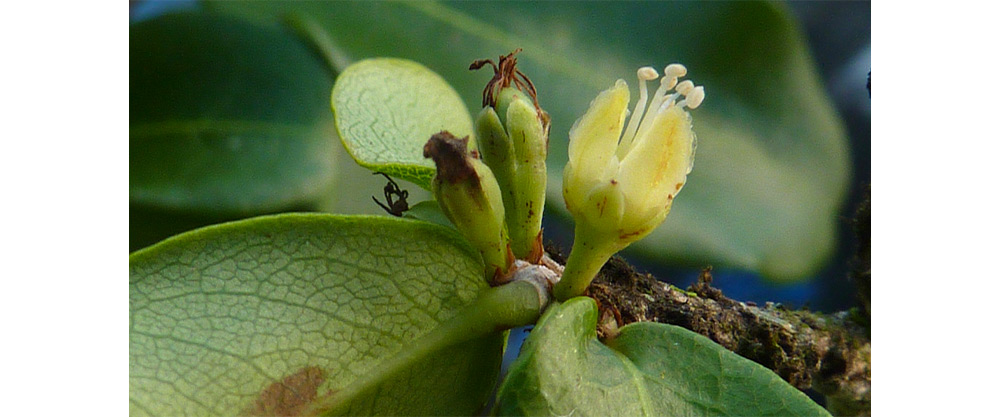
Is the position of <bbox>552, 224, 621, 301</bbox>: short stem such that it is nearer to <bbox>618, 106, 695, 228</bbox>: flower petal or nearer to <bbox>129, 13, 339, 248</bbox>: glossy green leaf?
<bbox>618, 106, 695, 228</bbox>: flower petal

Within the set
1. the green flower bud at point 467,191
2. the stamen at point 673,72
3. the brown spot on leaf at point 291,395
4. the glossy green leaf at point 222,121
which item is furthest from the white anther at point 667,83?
the glossy green leaf at point 222,121

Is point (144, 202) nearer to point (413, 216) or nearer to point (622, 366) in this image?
point (413, 216)

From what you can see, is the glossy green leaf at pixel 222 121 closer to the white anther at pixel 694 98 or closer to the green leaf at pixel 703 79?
the green leaf at pixel 703 79

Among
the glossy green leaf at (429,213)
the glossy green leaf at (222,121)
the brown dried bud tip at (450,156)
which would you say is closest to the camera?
the brown dried bud tip at (450,156)

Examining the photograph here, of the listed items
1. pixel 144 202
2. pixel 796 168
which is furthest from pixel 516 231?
pixel 796 168

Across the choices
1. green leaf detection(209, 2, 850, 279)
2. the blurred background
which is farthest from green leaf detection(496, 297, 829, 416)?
green leaf detection(209, 2, 850, 279)
